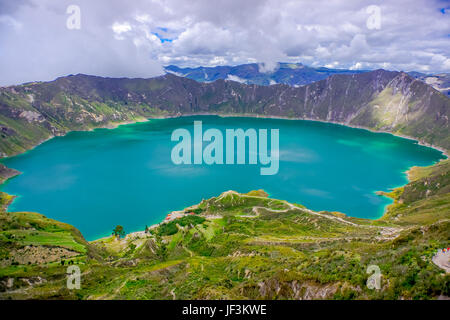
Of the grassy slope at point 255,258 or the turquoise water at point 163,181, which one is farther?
the turquoise water at point 163,181

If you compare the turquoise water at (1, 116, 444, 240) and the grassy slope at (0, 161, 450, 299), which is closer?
the grassy slope at (0, 161, 450, 299)

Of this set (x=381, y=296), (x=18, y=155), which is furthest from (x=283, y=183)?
(x=18, y=155)
